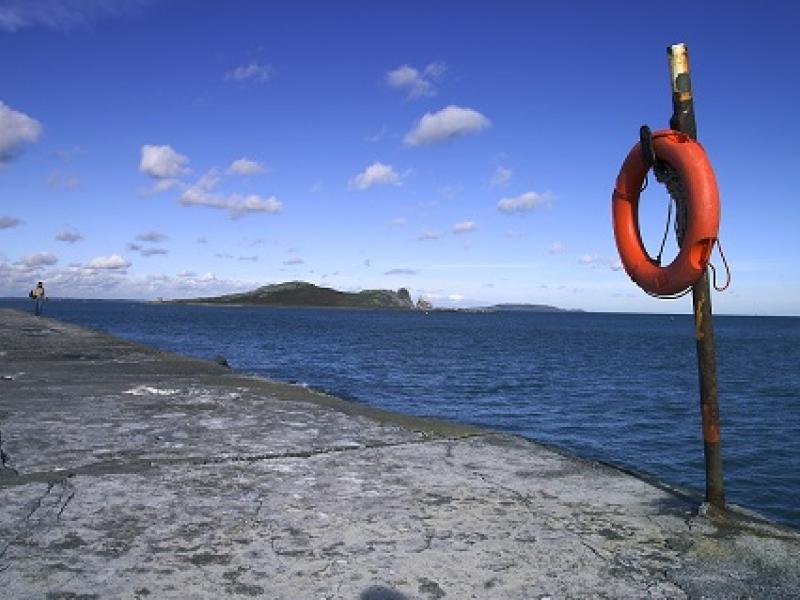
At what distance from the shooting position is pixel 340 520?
380cm

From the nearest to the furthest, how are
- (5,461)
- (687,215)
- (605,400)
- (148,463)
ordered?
(687,215) → (5,461) → (148,463) → (605,400)

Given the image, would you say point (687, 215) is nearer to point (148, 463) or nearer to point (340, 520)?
point (340, 520)

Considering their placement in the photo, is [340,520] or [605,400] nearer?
[340,520]

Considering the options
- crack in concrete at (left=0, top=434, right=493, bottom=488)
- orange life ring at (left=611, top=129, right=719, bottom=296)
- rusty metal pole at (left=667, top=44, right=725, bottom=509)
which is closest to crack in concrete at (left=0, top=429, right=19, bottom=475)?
crack in concrete at (left=0, top=434, right=493, bottom=488)

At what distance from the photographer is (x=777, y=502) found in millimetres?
8758

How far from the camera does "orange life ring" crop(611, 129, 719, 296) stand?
4.12 meters

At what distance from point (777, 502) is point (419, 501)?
6806mm

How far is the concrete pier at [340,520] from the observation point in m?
3.02

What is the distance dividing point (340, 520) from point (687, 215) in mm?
2857

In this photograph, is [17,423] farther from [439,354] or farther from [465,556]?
[439,354]

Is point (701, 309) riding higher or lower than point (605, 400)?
higher

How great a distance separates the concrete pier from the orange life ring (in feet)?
4.91

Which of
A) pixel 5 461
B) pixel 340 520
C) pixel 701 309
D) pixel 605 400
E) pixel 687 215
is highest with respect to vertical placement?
pixel 687 215

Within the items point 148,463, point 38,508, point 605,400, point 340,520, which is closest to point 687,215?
point 340,520
